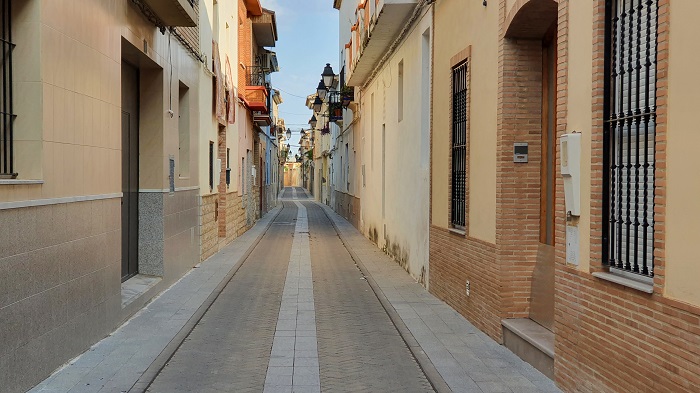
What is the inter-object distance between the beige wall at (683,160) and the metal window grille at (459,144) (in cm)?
494

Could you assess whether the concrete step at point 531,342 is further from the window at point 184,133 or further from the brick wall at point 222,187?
the brick wall at point 222,187

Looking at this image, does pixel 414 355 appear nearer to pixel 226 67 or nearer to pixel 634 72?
pixel 634 72

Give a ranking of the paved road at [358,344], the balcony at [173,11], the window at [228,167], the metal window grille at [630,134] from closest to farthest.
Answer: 1. the metal window grille at [630,134]
2. the paved road at [358,344]
3. the balcony at [173,11]
4. the window at [228,167]

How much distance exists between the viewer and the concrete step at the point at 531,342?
638 centimetres

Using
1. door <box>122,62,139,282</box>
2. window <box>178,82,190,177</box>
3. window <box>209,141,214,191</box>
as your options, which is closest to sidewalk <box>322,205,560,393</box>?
door <box>122,62,139,282</box>

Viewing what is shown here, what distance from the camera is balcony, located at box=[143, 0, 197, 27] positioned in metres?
9.44

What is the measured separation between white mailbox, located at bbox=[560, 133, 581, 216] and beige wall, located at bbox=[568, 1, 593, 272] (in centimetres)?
4

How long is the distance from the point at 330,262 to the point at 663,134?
1150cm

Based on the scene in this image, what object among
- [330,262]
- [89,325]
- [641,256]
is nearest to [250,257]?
[330,262]

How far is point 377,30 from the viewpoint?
14.7 m

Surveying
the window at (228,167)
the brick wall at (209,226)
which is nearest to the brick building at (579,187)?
the brick wall at (209,226)

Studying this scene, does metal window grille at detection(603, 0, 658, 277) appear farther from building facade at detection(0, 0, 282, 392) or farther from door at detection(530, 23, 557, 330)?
building facade at detection(0, 0, 282, 392)

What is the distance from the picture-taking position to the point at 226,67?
62.8 ft

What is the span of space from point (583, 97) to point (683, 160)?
163 centimetres
